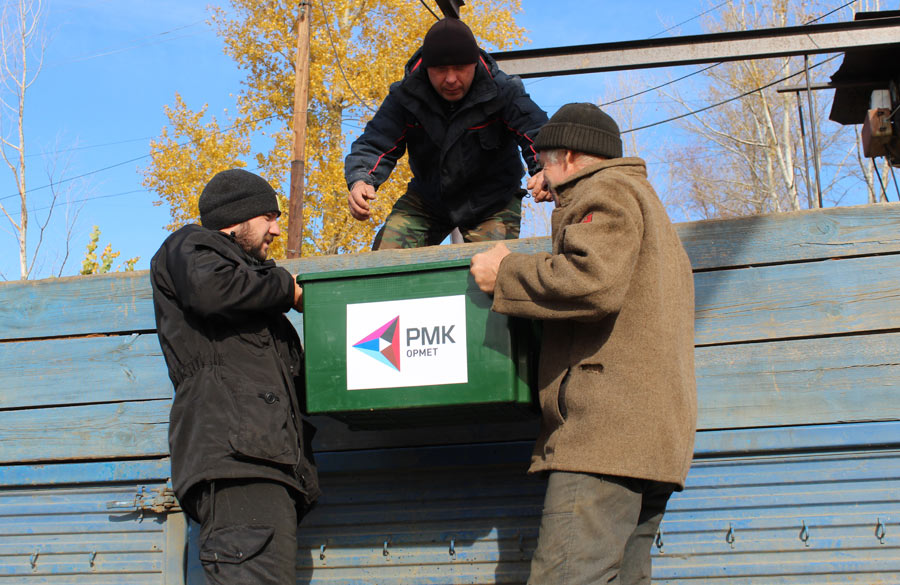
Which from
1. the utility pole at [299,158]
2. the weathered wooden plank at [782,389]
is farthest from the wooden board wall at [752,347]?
the utility pole at [299,158]

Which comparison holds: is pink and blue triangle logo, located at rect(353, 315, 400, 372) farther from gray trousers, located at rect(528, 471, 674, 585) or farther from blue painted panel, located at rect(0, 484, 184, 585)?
blue painted panel, located at rect(0, 484, 184, 585)

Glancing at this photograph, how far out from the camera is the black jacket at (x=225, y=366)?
99.7 inches

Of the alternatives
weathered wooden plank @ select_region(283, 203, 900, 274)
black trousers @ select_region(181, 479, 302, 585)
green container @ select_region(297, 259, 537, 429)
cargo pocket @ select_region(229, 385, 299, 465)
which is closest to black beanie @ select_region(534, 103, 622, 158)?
green container @ select_region(297, 259, 537, 429)

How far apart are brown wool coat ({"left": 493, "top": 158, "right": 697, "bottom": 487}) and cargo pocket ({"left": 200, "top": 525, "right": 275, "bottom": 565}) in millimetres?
838

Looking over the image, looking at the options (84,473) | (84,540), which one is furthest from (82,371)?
(84,540)

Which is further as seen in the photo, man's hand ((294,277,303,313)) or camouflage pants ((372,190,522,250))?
camouflage pants ((372,190,522,250))

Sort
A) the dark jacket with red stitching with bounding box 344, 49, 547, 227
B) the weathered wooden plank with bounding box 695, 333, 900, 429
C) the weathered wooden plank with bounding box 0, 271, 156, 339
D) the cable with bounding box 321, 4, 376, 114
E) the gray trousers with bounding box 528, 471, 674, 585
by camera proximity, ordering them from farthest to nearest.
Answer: the cable with bounding box 321, 4, 376, 114 < the dark jacket with red stitching with bounding box 344, 49, 547, 227 < the weathered wooden plank with bounding box 0, 271, 156, 339 < the weathered wooden plank with bounding box 695, 333, 900, 429 < the gray trousers with bounding box 528, 471, 674, 585

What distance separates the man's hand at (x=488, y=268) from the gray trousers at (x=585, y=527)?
59 centimetres

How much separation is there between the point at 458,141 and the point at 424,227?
19.3 inches

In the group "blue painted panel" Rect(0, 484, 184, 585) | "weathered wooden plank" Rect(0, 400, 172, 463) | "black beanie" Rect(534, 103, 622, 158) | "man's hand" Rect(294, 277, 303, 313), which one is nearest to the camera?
"black beanie" Rect(534, 103, 622, 158)

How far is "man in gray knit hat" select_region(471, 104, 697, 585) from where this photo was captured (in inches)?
88.5

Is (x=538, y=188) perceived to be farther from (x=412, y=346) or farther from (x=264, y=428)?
(x=264, y=428)

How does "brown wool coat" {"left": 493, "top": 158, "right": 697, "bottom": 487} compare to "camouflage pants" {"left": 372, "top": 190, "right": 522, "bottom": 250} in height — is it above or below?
below

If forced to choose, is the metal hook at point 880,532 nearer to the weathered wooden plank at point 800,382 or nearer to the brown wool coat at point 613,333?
the weathered wooden plank at point 800,382
